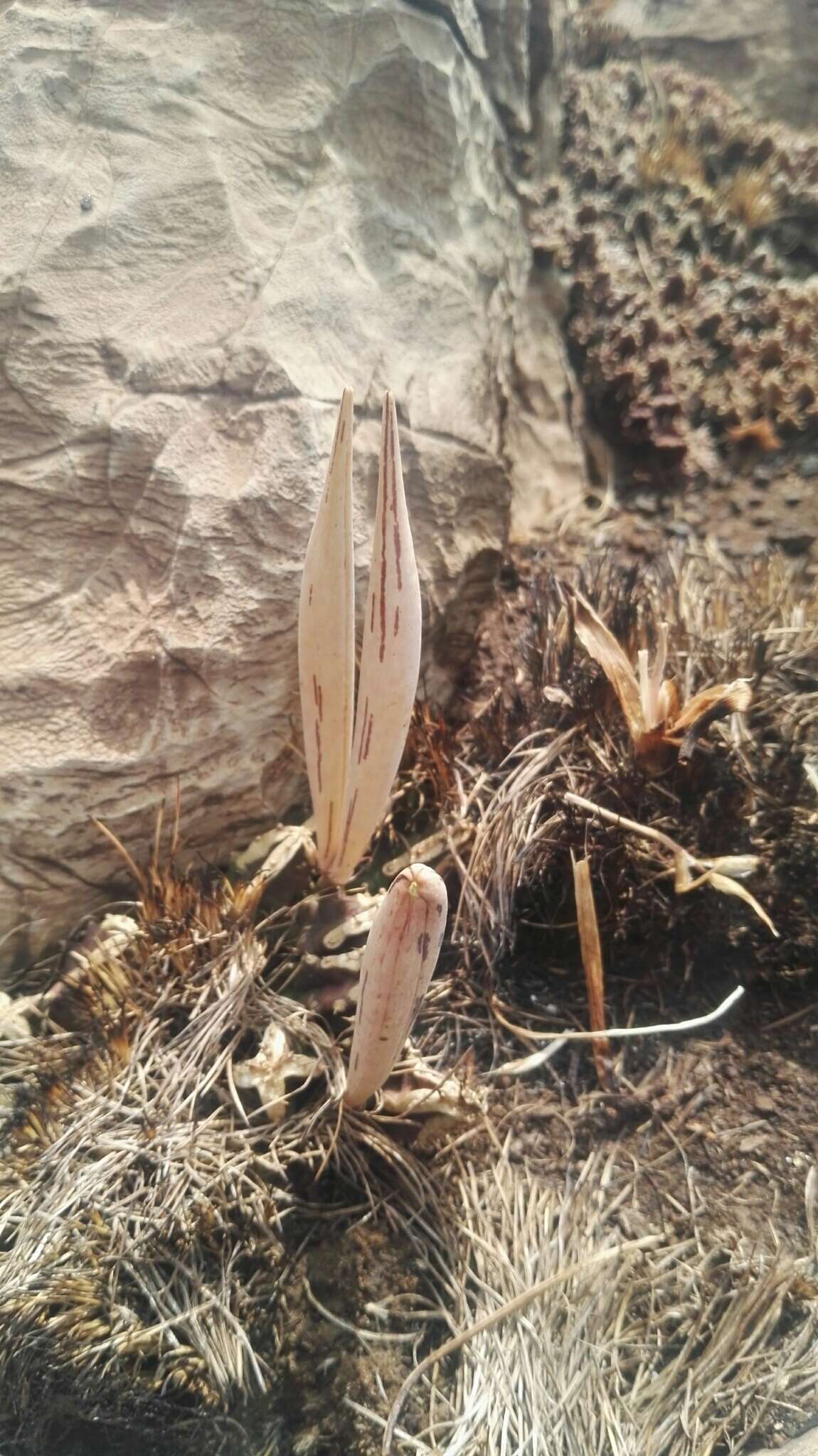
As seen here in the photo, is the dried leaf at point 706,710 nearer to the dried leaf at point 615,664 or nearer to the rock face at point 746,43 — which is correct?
the dried leaf at point 615,664

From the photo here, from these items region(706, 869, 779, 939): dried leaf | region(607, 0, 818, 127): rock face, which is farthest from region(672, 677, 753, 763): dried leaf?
region(607, 0, 818, 127): rock face

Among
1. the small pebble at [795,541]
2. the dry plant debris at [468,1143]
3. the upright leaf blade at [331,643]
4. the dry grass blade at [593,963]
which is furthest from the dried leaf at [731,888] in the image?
the small pebble at [795,541]

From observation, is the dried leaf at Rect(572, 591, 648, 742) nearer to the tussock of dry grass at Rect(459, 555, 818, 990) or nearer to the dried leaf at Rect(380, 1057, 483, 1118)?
the tussock of dry grass at Rect(459, 555, 818, 990)

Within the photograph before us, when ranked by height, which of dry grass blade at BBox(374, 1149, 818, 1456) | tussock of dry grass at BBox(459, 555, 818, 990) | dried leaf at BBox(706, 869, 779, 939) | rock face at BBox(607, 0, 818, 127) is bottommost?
dry grass blade at BBox(374, 1149, 818, 1456)

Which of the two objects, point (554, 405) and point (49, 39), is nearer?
point (49, 39)

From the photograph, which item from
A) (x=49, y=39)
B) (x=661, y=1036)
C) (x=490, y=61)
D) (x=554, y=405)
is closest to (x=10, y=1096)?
(x=661, y=1036)

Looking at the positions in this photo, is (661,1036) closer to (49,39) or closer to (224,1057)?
(224,1057)
